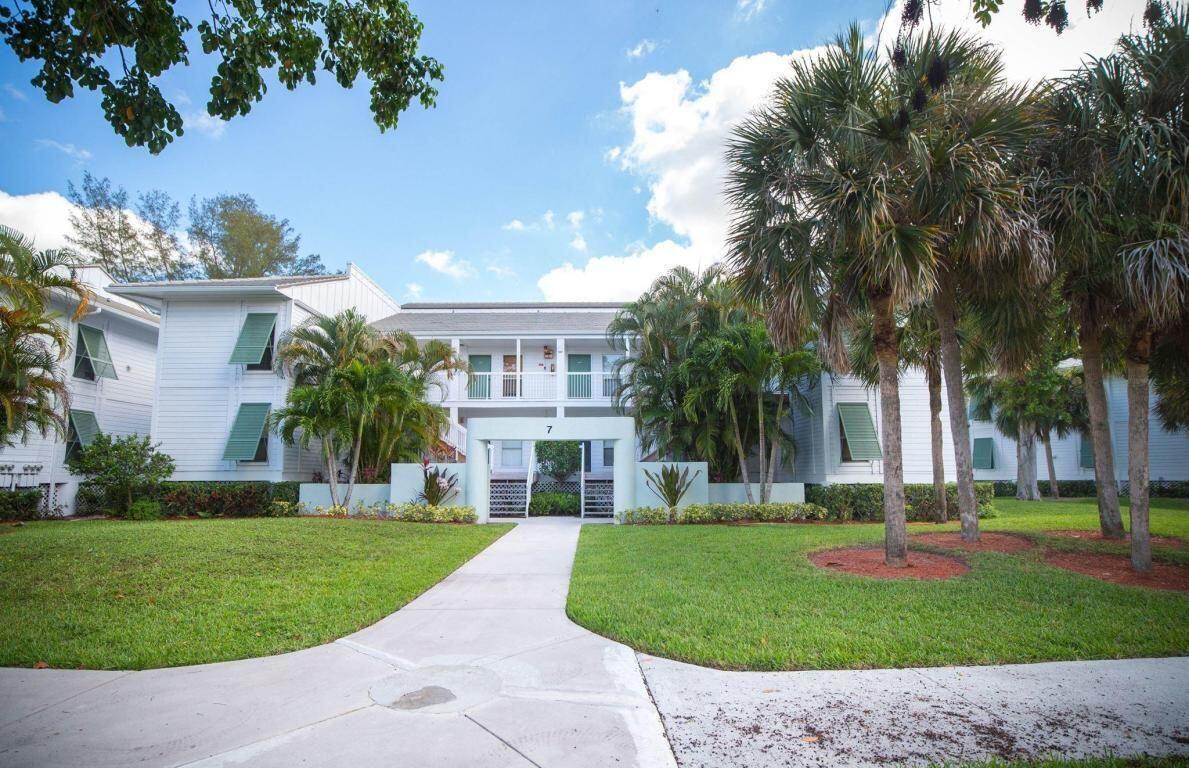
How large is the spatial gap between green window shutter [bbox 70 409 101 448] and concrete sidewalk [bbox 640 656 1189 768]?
63.7 feet

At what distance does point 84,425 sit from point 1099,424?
77.6ft

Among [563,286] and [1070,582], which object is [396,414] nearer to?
[1070,582]

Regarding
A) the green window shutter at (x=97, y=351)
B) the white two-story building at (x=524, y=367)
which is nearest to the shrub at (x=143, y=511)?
the green window shutter at (x=97, y=351)

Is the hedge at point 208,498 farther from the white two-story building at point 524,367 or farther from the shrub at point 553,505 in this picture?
the shrub at point 553,505

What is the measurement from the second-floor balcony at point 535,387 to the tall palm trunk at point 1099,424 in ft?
43.8

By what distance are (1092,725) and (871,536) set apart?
848 cm

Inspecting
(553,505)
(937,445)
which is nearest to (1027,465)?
(937,445)

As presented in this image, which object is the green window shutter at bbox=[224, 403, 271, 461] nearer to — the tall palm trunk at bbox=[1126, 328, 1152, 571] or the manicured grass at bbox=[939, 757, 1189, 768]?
the manicured grass at bbox=[939, 757, 1189, 768]

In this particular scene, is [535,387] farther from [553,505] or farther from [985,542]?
[985,542]

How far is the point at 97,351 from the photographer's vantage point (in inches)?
726

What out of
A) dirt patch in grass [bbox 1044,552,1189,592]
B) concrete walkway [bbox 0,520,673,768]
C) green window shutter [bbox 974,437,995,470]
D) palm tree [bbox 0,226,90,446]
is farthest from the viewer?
green window shutter [bbox 974,437,995,470]

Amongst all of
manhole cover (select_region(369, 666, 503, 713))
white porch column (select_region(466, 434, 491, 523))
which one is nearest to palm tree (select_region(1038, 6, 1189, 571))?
manhole cover (select_region(369, 666, 503, 713))

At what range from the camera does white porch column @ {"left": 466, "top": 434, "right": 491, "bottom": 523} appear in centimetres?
1616

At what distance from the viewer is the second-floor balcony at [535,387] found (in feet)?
70.0
